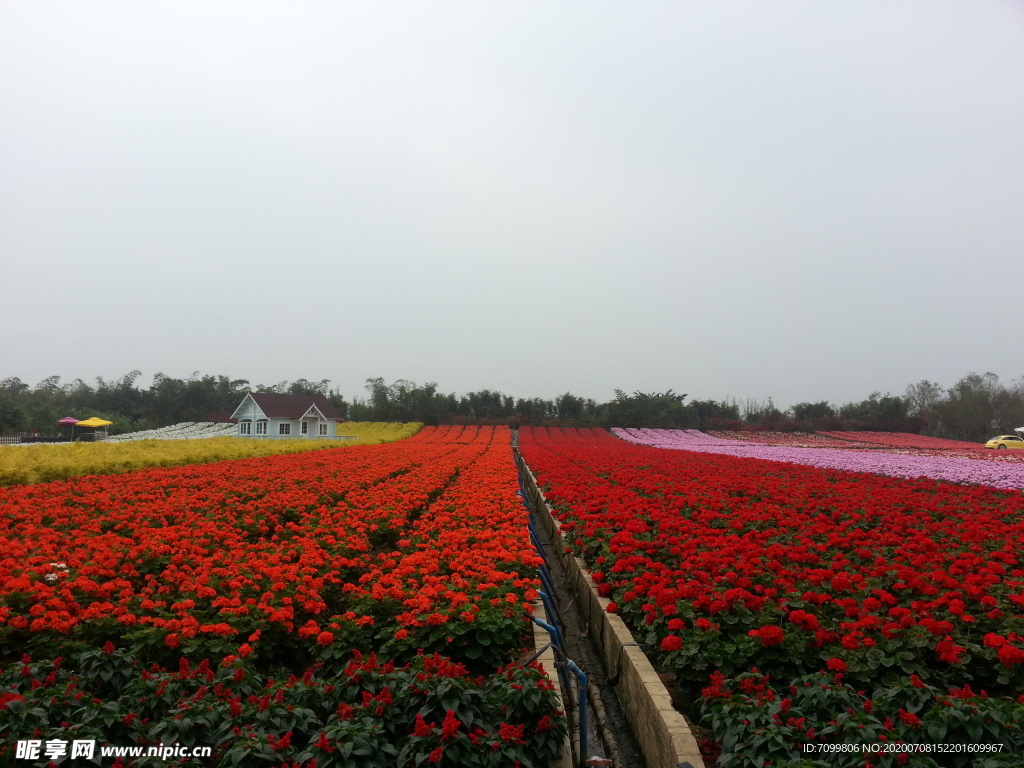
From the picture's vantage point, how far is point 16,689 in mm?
3145

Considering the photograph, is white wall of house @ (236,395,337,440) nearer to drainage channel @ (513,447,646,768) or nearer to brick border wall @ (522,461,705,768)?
drainage channel @ (513,447,646,768)

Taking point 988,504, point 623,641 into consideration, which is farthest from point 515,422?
point 623,641

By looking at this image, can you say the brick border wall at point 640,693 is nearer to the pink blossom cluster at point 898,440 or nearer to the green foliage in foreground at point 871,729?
the green foliage in foreground at point 871,729

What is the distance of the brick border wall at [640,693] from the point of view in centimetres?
341

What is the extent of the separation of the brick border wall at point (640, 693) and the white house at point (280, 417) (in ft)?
125

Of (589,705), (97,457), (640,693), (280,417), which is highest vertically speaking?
(280,417)

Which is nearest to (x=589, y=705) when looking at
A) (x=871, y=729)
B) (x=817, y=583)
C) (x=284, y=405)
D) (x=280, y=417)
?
(x=817, y=583)

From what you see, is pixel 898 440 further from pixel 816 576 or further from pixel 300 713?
pixel 300 713

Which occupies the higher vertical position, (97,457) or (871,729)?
(97,457)

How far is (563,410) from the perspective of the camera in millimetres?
58625

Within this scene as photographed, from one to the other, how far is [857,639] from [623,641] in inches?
71.4

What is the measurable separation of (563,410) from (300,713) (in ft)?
184

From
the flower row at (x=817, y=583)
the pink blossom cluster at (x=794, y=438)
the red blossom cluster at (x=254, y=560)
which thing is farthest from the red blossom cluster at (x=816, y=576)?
the pink blossom cluster at (x=794, y=438)

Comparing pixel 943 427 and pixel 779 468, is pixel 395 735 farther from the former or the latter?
pixel 943 427
